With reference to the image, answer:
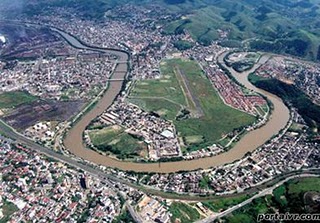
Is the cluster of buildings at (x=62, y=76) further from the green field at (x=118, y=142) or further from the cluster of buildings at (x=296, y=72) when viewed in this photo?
the cluster of buildings at (x=296, y=72)

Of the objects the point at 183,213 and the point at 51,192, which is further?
the point at 51,192

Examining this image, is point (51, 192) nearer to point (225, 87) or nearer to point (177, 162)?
point (177, 162)

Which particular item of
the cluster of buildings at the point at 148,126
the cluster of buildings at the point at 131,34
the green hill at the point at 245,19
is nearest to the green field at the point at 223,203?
the cluster of buildings at the point at 148,126

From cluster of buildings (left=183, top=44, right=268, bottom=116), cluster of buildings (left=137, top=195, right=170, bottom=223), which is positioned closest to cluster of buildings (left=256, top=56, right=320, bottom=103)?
cluster of buildings (left=183, top=44, right=268, bottom=116)

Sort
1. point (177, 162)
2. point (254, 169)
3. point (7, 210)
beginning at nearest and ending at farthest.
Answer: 1. point (7, 210)
2. point (254, 169)
3. point (177, 162)

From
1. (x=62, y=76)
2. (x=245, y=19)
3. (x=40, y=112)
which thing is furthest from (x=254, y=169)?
(x=245, y=19)

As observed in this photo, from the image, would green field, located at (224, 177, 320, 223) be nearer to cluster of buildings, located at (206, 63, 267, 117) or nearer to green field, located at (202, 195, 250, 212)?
green field, located at (202, 195, 250, 212)

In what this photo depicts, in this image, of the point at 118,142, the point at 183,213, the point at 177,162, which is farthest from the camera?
the point at 118,142
